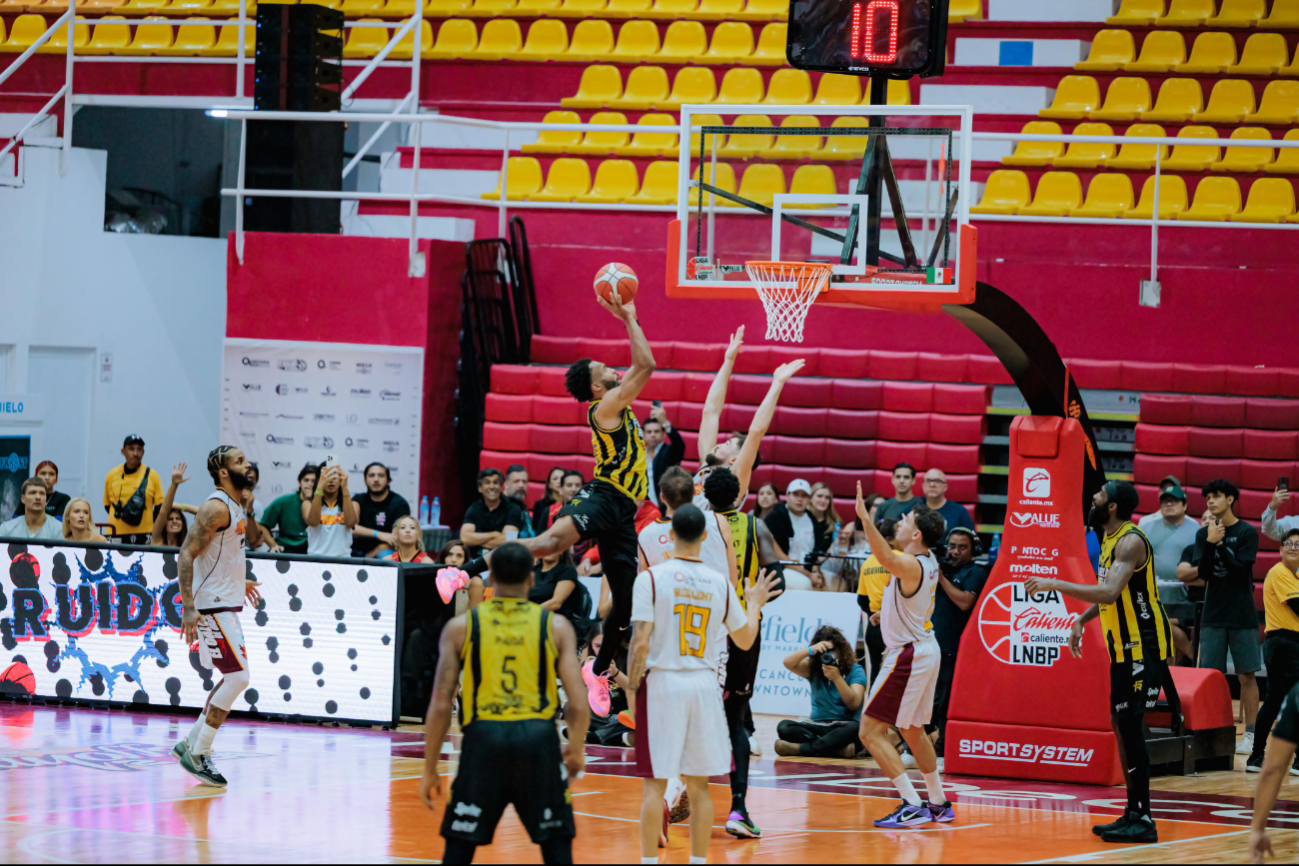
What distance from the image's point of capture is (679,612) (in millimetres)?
7758

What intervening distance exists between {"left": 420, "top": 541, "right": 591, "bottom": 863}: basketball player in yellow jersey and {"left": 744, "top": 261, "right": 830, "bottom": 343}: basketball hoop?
4.70 meters

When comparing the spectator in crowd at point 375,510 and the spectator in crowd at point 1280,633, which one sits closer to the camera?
the spectator in crowd at point 1280,633

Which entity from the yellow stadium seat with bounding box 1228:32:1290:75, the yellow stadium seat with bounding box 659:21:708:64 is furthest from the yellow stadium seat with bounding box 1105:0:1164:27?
the yellow stadium seat with bounding box 659:21:708:64

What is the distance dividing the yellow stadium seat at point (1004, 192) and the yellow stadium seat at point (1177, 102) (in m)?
1.58

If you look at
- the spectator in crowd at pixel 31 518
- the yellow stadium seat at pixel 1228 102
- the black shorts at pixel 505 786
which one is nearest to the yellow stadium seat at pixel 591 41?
the yellow stadium seat at pixel 1228 102

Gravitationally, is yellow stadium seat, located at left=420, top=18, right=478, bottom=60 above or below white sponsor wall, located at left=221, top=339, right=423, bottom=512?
above

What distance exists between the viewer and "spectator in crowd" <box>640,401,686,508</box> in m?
14.9

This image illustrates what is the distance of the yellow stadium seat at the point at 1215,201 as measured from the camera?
16688 mm

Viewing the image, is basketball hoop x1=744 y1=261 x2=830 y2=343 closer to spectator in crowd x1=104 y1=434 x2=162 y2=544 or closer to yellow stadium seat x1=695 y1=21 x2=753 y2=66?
spectator in crowd x1=104 y1=434 x2=162 y2=544

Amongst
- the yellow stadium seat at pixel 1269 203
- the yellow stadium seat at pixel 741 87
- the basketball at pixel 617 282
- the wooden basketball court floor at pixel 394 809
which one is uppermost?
the yellow stadium seat at pixel 741 87

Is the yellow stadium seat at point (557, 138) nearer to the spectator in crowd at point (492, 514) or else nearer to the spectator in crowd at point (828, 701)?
the spectator in crowd at point (492, 514)

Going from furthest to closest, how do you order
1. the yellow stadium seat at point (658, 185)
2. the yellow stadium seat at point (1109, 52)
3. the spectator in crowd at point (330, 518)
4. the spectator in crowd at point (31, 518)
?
the yellow stadium seat at point (1109, 52) < the yellow stadium seat at point (658, 185) < the spectator in crowd at point (330, 518) < the spectator in crowd at point (31, 518)

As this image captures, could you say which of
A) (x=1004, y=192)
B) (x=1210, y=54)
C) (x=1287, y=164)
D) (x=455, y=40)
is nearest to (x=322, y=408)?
(x=455, y=40)

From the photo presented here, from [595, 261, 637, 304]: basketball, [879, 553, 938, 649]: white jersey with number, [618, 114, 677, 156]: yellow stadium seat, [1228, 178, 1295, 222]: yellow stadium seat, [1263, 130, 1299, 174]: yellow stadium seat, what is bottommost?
[879, 553, 938, 649]: white jersey with number
